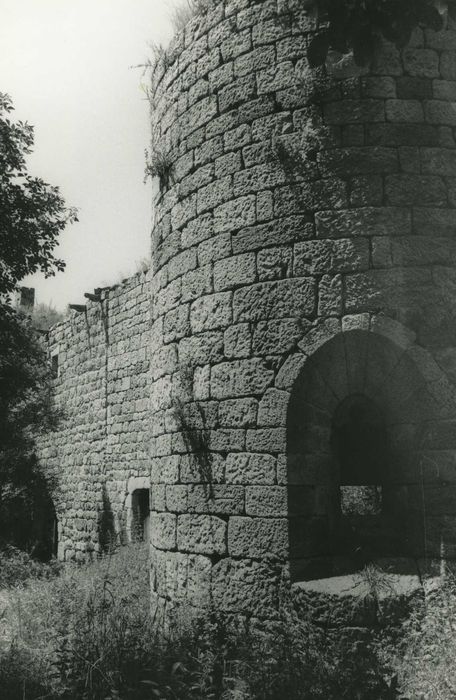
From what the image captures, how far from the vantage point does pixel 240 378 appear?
14.7 feet

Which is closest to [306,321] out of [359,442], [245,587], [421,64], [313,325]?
[313,325]

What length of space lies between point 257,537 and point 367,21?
116 inches

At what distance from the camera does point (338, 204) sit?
435 centimetres

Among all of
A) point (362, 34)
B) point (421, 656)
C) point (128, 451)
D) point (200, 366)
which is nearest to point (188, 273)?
point (200, 366)

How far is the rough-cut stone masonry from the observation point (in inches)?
163

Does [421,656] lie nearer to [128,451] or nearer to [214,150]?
[214,150]

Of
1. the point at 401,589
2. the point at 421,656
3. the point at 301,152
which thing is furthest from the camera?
the point at 301,152

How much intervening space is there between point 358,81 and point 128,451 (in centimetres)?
700

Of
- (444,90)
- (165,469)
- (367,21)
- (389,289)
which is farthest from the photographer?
(165,469)

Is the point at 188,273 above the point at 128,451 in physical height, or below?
above

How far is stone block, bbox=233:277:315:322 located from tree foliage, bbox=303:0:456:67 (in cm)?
167

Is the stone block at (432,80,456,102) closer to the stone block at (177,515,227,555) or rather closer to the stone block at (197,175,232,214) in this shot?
the stone block at (197,175,232,214)

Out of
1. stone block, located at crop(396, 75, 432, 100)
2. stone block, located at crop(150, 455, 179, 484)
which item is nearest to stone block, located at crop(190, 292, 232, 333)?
stone block, located at crop(150, 455, 179, 484)

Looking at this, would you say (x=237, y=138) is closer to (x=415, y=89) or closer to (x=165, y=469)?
(x=415, y=89)
